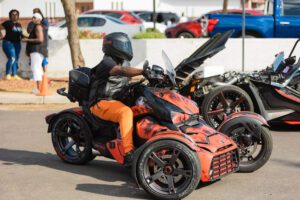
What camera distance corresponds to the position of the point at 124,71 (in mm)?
7457

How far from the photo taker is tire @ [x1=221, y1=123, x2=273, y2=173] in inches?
307

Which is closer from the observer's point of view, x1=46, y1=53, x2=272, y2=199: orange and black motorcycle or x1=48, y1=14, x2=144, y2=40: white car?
x1=46, y1=53, x2=272, y2=199: orange and black motorcycle

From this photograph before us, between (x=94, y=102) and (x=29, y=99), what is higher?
(x=94, y=102)

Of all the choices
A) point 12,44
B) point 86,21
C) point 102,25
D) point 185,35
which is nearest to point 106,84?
point 12,44

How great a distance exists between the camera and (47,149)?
952 cm

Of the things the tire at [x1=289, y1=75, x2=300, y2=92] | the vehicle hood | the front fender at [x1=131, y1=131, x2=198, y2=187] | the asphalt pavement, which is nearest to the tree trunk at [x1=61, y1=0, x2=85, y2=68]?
the asphalt pavement

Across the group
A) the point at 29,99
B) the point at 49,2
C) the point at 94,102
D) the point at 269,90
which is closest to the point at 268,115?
the point at 269,90

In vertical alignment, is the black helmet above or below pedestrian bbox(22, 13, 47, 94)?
above

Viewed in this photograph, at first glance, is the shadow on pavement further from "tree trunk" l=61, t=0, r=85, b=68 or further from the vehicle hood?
"tree trunk" l=61, t=0, r=85, b=68

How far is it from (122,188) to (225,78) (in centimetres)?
370

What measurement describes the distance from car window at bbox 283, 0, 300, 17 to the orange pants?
1323cm

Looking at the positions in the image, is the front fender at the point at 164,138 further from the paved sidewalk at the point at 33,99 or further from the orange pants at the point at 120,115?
the paved sidewalk at the point at 33,99

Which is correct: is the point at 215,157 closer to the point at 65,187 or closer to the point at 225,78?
the point at 65,187

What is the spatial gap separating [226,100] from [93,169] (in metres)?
2.82
